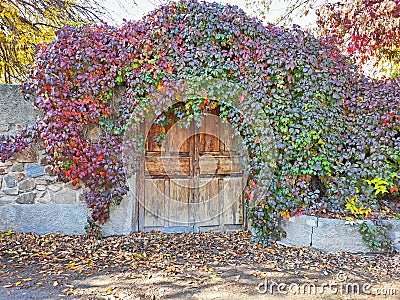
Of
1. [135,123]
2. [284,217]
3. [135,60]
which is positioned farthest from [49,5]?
[284,217]

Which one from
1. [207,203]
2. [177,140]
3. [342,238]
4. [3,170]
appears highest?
[177,140]

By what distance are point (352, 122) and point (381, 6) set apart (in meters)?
2.10

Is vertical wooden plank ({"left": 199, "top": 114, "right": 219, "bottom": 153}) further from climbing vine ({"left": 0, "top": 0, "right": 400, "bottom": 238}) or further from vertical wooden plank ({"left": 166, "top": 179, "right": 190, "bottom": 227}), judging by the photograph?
vertical wooden plank ({"left": 166, "top": 179, "right": 190, "bottom": 227})

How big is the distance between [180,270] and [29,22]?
5.47m

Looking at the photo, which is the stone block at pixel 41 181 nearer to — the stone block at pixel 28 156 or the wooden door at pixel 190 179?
the stone block at pixel 28 156

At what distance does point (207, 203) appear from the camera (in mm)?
4453

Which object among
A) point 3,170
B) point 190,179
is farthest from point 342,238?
point 3,170

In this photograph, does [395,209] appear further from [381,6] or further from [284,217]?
[381,6]

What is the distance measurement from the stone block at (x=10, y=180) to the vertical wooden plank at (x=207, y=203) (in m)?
2.26

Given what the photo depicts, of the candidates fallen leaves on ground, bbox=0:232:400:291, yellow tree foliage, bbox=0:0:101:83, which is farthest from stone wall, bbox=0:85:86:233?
yellow tree foliage, bbox=0:0:101:83

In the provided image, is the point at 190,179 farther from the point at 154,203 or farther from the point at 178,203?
the point at 154,203

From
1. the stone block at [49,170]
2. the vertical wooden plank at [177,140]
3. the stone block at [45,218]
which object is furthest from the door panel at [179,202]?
the stone block at [49,170]

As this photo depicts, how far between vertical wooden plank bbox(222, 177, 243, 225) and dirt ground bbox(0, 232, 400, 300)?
0.44 meters

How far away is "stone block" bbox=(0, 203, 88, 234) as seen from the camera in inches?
158
